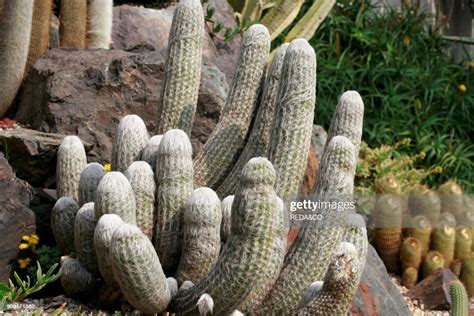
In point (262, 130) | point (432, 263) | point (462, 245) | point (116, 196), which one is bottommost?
point (432, 263)

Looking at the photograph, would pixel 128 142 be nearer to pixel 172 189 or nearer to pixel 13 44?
pixel 172 189

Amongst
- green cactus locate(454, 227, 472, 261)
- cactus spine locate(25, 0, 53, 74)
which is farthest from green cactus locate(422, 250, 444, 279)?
cactus spine locate(25, 0, 53, 74)

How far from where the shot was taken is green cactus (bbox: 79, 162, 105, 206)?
4.48 metres

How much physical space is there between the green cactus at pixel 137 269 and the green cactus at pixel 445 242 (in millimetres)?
2926

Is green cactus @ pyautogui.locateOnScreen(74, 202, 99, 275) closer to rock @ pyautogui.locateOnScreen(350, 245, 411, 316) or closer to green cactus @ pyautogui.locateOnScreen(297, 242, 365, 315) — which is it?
green cactus @ pyautogui.locateOnScreen(297, 242, 365, 315)

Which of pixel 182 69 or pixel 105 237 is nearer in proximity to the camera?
pixel 105 237

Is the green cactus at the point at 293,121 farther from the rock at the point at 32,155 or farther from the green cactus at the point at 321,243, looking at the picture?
the rock at the point at 32,155

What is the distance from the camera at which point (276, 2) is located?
309 inches

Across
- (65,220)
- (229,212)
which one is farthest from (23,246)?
(229,212)

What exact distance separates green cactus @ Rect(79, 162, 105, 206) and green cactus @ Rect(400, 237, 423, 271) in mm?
2652

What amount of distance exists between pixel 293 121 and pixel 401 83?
4.63 meters

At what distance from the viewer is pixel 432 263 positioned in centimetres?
624

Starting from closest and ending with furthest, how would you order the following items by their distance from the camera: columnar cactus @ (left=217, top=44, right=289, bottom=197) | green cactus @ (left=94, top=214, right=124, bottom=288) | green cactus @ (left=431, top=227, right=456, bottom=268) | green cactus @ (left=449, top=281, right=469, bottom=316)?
1. green cactus @ (left=449, top=281, right=469, bottom=316)
2. green cactus @ (left=94, top=214, right=124, bottom=288)
3. columnar cactus @ (left=217, top=44, right=289, bottom=197)
4. green cactus @ (left=431, top=227, right=456, bottom=268)

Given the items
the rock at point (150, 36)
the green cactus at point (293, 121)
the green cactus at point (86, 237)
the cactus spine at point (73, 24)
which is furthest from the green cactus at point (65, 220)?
the rock at point (150, 36)
